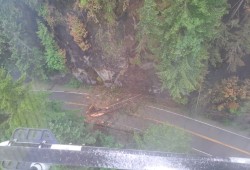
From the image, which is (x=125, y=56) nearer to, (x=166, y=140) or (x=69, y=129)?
(x=69, y=129)

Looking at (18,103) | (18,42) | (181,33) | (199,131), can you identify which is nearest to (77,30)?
(18,42)

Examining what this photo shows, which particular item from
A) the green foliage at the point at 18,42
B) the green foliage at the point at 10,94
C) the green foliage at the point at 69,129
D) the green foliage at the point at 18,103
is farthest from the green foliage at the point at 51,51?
the green foliage at the point at 10,94

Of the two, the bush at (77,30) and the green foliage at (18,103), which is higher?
the bush at (77,30)

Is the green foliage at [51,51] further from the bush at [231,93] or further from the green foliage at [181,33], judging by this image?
the bush at [231,93]

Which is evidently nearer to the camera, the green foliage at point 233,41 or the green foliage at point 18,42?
the green foliage at point 233,41

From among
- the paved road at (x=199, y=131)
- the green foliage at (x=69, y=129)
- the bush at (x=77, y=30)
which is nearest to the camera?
the green foliage at (x=69, y=129)

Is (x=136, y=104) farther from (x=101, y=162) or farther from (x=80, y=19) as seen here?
(x=101, y=162)

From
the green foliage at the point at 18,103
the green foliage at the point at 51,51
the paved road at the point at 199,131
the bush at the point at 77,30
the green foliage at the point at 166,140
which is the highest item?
the bush at the point at 77,30

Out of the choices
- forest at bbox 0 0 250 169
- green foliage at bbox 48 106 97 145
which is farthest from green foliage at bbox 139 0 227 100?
green foliage at bbox 48 106 97 145
